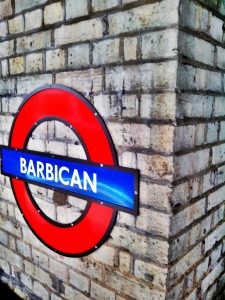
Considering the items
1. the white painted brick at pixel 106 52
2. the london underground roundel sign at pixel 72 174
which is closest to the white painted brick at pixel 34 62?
the london underground roundel sign at pixel 72 174

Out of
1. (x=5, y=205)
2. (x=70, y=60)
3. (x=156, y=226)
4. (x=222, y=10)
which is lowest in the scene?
(x=5, y=205)

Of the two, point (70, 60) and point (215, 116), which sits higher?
point (70, 60)

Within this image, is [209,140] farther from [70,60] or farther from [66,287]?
[66,287]

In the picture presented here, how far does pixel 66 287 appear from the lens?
148cm

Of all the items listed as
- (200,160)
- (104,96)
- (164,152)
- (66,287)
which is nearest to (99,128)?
(104,96)

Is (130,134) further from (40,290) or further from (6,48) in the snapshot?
(40,290)

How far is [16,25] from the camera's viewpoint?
1.53 m

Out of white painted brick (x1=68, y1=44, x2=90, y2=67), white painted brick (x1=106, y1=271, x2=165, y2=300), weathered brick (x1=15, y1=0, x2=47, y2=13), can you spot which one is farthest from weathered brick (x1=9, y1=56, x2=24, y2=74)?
white painted brick (x1=106, y1=271, x2=165, y2=300)

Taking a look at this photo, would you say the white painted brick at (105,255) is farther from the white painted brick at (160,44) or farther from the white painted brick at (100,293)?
the white painted brick at (160,44)

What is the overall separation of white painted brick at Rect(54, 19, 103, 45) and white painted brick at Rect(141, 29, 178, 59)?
9.2 inches

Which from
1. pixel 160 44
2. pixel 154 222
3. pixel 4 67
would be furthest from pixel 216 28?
pixel 4 67

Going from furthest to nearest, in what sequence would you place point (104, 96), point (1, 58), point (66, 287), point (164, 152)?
1. point (1, 58)
2. point (66, 287)
3. point (104, 96)
4. point (164, 152)

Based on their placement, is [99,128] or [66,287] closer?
[99,128]

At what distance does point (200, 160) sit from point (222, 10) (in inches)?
25.3
